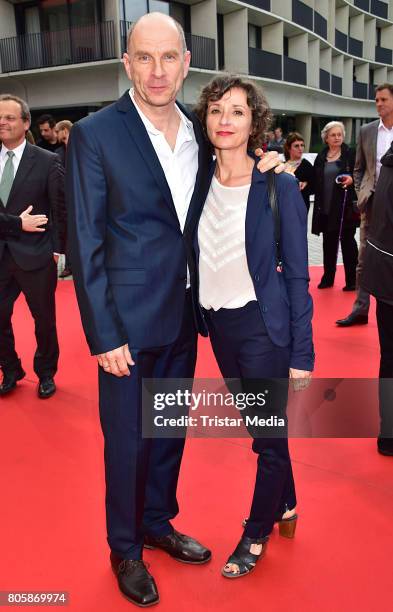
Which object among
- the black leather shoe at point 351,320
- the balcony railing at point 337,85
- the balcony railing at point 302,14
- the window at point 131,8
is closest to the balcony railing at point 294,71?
the balcony railing at point 302,14

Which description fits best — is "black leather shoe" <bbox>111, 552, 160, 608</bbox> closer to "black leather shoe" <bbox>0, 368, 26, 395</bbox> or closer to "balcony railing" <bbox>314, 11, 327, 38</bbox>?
"black leather shoe" <bbox>0, 368, 26, 395</bbox>

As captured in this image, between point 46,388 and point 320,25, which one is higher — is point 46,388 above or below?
below

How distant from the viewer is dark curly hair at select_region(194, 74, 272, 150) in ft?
6.67

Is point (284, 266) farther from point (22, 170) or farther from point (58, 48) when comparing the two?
point (58, 48)

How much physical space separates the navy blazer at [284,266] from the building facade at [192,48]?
12.9m

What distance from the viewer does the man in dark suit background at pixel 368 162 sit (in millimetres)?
4875

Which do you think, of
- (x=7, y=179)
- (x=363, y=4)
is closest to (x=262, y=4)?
(x=363, y=4)

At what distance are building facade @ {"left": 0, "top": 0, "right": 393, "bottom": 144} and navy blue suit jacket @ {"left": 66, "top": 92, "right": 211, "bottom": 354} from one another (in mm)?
12971

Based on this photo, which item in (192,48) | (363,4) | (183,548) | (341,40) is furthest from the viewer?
(363,4)

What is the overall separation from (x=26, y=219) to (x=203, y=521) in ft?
7.16

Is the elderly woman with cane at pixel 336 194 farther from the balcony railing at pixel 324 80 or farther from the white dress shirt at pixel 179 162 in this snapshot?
the balcony railing at pixel 324 80

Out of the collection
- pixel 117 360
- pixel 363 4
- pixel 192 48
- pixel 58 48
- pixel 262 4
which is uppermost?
pixel 363 4

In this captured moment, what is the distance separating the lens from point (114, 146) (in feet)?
6.19

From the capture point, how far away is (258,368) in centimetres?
209
